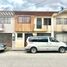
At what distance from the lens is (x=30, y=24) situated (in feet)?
109

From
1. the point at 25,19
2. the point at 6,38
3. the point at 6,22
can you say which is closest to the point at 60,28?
the point at 25,19

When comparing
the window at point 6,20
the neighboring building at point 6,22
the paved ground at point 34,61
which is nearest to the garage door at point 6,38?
the neighboring building at point 6,22

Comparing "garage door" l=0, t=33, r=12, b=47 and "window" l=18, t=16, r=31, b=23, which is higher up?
"window" l=18, t=16, r=31, b=23

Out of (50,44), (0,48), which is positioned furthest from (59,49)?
(0,48)

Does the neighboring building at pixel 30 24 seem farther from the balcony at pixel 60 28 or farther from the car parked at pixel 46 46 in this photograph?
the car parked at pixel 46 46

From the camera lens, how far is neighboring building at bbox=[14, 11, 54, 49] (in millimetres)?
33375

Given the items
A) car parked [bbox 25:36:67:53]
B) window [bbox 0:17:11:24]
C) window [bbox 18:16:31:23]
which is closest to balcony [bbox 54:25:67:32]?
window [bbox 18:16:31:23]

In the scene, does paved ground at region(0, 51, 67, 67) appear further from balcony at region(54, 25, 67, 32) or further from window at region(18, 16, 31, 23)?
window at region(18, 16, 31, 23)

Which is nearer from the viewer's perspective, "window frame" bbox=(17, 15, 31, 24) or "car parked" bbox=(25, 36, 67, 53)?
"car parked" bbox=(25, 36, 67, 53)

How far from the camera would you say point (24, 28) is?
3341cm

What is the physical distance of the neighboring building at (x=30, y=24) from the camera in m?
33.4

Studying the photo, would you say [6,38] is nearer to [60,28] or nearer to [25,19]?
[25,19]

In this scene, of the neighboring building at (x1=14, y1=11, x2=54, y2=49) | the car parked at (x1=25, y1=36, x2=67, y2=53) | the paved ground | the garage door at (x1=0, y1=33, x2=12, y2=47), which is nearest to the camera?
the paved ground

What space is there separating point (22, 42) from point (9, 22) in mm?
3900
